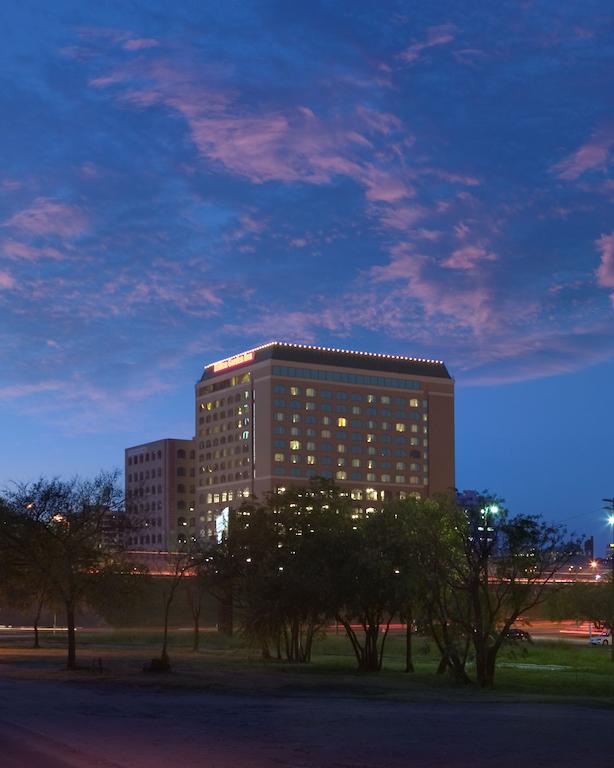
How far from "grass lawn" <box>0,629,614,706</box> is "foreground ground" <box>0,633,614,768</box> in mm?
109

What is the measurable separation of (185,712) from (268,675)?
17873 millimetres

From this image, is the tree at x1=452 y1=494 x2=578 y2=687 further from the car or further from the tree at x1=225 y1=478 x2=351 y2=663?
the car

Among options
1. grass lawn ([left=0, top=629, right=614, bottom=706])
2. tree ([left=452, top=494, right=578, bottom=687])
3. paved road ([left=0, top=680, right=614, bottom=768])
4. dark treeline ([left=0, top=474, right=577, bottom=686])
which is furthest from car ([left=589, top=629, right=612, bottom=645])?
paved road ([left=0, top=680, right=614, bottom=768])

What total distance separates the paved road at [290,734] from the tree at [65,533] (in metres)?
15.7

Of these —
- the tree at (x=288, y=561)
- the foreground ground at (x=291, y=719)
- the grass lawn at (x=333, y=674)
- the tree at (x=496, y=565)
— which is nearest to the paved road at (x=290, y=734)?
the foreground ground at (x=291, y=719)

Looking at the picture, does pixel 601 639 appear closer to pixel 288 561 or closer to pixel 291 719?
pixel 288 561

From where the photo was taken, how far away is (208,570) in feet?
218

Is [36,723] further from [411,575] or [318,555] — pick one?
[318,555]

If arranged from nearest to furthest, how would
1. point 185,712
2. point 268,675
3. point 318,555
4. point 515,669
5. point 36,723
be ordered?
point 36,723, point 185,712, point 268,675, point 318,555, point 515,669

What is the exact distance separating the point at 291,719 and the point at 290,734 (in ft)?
11.4

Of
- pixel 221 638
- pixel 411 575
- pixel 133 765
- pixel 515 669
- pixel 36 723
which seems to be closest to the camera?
pixel 133 765

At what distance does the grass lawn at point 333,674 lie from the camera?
38.2 m

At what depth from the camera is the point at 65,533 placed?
4953cm

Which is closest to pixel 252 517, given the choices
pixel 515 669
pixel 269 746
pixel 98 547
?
pixel 98 547
